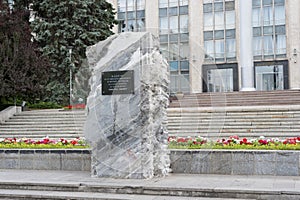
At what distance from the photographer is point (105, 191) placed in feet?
25.4

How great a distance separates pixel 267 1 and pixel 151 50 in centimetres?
3340

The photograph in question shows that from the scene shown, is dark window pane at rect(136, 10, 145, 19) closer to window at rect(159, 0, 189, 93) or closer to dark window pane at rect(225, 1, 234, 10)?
dark window pane at rect(225, 1, 234, 10)

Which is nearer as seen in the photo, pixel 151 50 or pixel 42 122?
pixel 151 50

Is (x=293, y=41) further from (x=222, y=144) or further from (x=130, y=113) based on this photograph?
(x=130, y=113)

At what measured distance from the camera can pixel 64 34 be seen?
2995 cm

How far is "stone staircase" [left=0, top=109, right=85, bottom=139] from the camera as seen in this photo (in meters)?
20.4

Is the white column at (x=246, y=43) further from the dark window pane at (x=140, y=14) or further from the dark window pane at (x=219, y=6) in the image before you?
the dark window pane at (x=140, y=14)

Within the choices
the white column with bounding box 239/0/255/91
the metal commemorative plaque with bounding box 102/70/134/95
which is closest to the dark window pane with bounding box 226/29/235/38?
the white column with bounding box 239/0/255/91

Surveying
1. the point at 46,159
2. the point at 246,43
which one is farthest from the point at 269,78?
the point at 46,159

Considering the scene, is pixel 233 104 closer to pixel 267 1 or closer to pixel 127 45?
pixel 127 45

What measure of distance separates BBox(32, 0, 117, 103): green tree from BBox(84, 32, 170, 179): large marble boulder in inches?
821

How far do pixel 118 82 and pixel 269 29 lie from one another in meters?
33.1

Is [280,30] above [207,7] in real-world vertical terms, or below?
below

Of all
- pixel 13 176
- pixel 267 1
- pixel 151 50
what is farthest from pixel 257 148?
pixel 267 1
